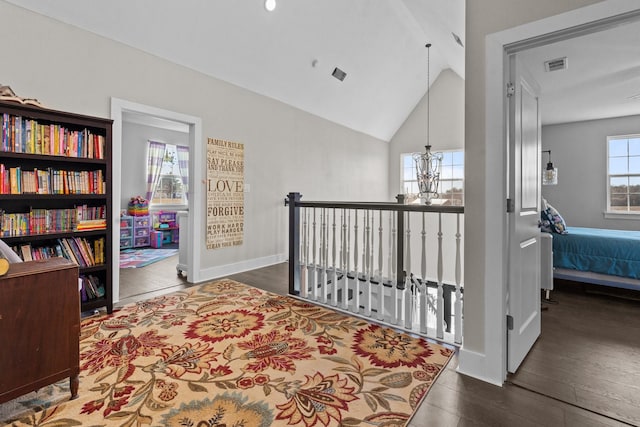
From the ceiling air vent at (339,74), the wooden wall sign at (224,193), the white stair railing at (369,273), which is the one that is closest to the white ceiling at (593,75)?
the white stair railing at (369,273)

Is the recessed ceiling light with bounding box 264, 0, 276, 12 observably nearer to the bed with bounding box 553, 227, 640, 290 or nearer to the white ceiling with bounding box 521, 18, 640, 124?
the white ceiling with bounding box 521, 18, 640, 124

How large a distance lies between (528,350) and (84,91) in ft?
14.8

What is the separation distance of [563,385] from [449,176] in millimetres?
6186

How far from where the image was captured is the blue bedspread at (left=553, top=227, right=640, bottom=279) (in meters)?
3.25

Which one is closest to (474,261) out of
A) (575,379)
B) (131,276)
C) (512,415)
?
(512,415)

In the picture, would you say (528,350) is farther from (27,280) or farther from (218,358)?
(27,280)

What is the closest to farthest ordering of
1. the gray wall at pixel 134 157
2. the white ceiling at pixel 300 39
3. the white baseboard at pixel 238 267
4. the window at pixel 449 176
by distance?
1. the white ceiling at pixel 300 39
2. the white baseboard at pixel 238 267
3. the window at pixel 449 176
4. the gray wall at pixel 134 157

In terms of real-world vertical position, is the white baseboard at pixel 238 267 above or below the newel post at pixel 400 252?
below

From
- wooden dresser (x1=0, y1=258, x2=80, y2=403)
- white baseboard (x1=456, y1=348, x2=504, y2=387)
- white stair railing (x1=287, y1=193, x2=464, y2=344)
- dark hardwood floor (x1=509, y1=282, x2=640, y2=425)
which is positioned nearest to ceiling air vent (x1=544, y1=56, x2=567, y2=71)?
white stair railing (x1=287, y1=193, x2=464, y2=344)

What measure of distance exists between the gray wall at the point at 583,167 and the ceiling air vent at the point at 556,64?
137 inches

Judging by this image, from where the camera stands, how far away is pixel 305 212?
141 inches

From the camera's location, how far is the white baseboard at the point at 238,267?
4.06 metres

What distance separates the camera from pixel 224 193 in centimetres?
427

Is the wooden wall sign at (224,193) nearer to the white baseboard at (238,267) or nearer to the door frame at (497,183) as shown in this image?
the white baseboard at (238,267)
